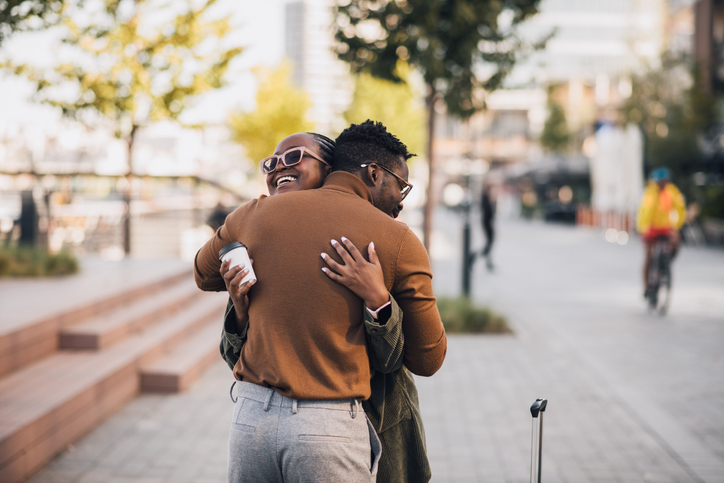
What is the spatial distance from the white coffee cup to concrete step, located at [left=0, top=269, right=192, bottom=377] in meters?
3.54

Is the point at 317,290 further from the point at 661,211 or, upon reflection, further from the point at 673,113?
the point at 673,113

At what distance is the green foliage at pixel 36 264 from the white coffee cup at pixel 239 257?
7344 millimetres

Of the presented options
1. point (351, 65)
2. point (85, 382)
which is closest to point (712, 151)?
point (351, 65)

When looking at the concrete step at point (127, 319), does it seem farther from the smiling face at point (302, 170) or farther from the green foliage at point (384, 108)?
the green foliage at point (384, 108)

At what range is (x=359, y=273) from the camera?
1733mm

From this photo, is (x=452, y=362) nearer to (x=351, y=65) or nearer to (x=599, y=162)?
(x=351, y=65)

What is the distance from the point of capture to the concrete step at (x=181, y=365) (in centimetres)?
551

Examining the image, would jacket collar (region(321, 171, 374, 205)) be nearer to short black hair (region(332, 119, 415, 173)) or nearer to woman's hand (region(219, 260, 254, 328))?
short black hair (region(332, 119, 415, 173))

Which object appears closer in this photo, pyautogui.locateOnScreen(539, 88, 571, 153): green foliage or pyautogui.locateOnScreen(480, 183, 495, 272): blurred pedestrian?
pyautogui.locateOnScreen(480, 183, 495, 272): blurred pedestrian

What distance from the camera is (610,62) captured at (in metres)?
85.8

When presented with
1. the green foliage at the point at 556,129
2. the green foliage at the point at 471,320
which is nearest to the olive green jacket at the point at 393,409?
the green foliage at the point at 471,320

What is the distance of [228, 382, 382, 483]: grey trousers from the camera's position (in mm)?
1765

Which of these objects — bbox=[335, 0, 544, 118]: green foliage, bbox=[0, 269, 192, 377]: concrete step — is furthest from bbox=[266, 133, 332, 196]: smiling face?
bbox=[335, 0, 544, 118]: green foliage

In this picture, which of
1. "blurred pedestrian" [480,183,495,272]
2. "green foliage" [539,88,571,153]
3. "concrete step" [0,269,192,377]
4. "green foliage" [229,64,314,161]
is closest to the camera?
"concrete step" [0,269,192,377]
